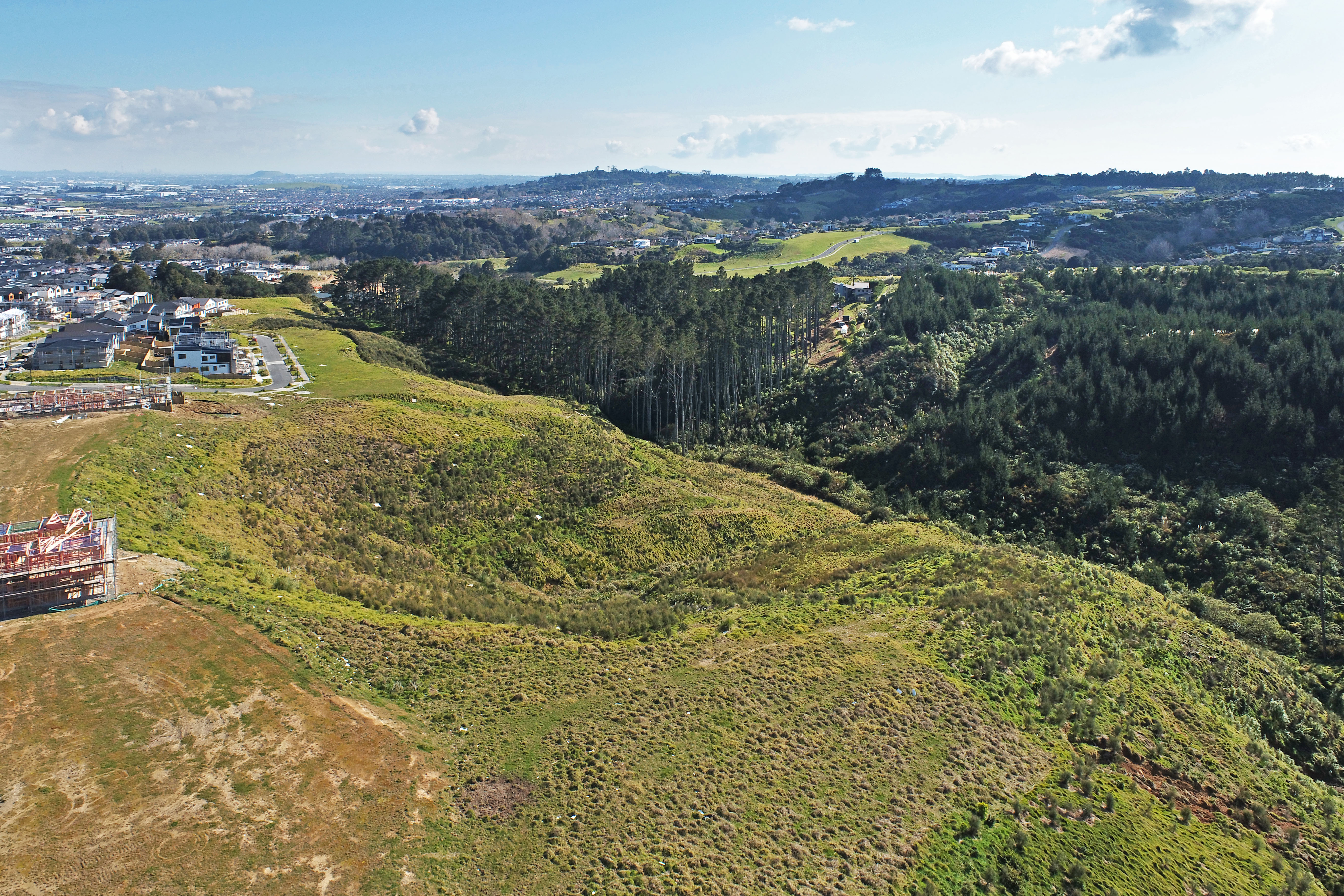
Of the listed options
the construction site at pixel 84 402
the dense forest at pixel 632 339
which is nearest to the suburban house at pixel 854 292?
the dense forest at pixel 632 339

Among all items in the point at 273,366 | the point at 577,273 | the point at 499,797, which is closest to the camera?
the point at 499,797

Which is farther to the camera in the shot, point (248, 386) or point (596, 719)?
point (248, 386)

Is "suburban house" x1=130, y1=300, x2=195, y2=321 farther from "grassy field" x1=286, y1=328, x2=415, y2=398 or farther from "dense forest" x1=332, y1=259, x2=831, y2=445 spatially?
"dense forest" x1=332, y1=259, x2=831, y2=445

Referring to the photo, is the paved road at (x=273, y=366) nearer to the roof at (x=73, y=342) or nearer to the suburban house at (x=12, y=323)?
the roof at (x=73, y=342)

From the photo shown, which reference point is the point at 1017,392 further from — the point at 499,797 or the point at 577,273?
the point at 577,273

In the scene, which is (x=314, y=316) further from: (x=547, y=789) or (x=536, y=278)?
(x=547, y=789)

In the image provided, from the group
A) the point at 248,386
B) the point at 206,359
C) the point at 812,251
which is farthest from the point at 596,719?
the point at 812,251

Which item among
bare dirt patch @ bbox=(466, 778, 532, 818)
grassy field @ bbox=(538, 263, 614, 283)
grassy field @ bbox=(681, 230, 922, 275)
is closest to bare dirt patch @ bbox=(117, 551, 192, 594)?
bare dirt patch @ bbox=(466, 778, 532, 818)
